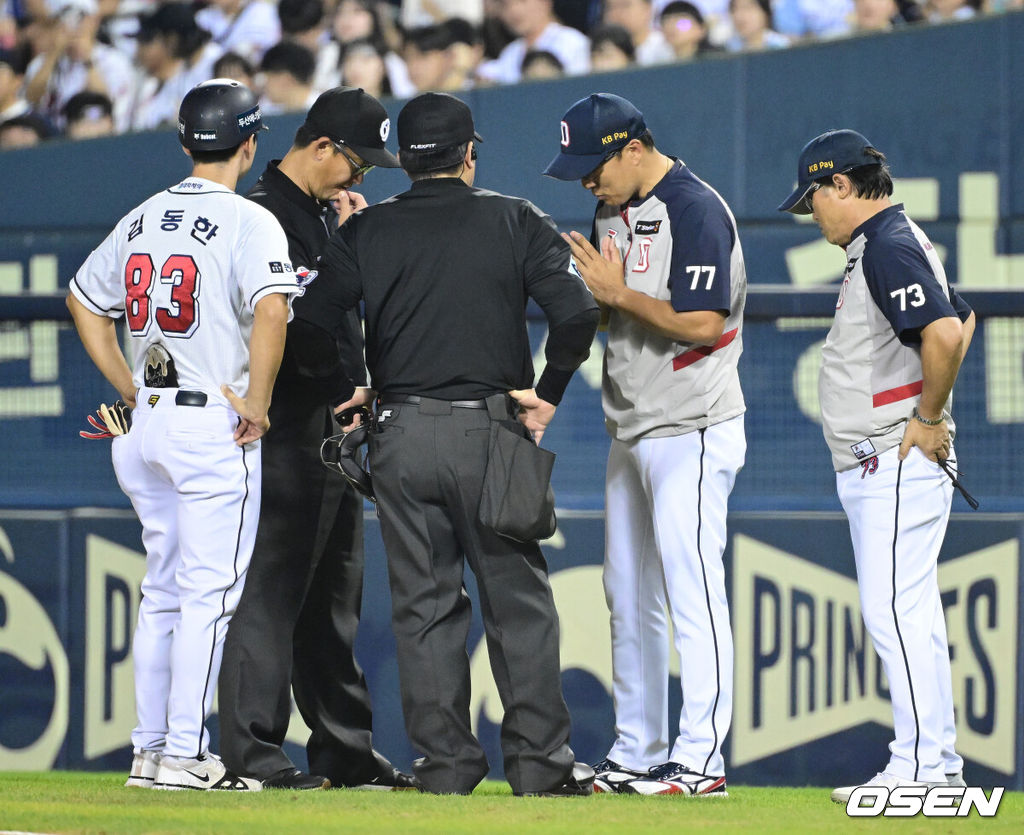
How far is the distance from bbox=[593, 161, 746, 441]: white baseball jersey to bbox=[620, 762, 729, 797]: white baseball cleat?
874mm

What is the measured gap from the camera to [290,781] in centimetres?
355

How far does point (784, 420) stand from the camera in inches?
194

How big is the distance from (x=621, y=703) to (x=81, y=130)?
5696 millimetres

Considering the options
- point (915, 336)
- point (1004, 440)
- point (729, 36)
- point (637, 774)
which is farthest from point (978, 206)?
point (637, 774)

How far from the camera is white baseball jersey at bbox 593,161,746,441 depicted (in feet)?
11.4

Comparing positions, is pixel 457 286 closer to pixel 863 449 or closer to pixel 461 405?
pixel 461 405

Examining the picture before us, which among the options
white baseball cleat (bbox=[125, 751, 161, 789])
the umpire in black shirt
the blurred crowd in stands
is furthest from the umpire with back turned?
the blurred crowd in stands

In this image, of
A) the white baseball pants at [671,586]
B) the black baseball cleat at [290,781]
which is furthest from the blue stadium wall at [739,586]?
the black baseball cleat at [290,781]

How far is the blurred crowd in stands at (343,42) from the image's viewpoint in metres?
7.35

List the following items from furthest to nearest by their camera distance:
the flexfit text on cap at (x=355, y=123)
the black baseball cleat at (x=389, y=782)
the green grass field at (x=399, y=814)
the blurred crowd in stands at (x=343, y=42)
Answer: the blurred crowd in stands at (x=343, y=42) < the black baseball cleat at (x=389, y=782) < the flexfit text on cap at (x=355, y=123) < the green grass field at (x=399, y=814)

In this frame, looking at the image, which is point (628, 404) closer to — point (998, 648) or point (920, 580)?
point (920, 580)

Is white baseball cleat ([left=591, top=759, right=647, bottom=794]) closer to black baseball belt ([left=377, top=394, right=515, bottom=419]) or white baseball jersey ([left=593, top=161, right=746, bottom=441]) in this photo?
white baseball jersey ([left=593, top=161, right=746, bottom=441])

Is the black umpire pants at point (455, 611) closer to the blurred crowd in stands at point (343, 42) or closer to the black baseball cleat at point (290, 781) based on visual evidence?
the black baseball cleat at point (290, 781)

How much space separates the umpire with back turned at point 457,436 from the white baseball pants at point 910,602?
810 millimetres
